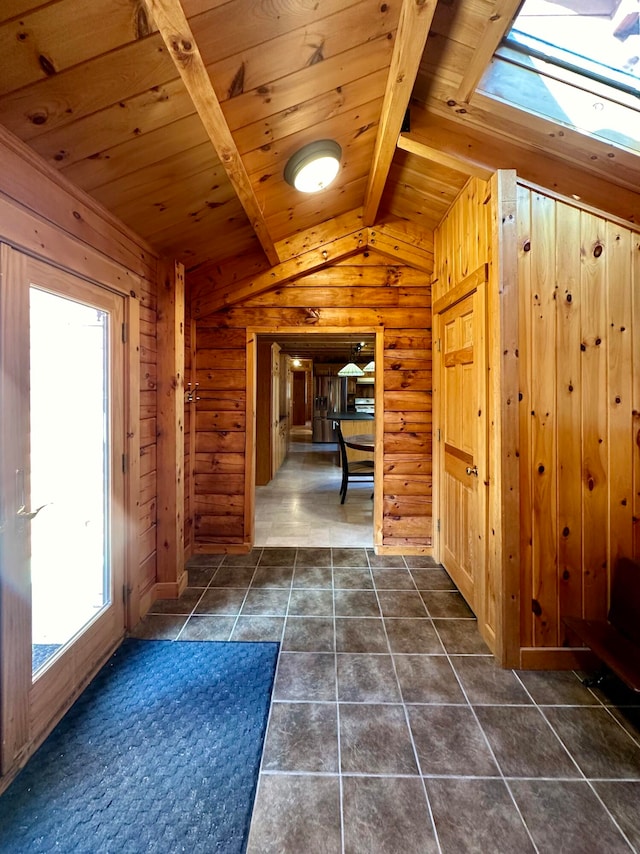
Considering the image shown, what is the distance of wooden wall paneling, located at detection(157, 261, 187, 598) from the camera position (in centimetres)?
251

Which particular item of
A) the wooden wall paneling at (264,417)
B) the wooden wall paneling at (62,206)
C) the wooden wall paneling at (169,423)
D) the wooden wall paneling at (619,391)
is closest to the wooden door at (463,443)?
the wooden wall paneling at (619,391)

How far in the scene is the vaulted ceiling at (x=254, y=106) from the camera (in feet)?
3.84

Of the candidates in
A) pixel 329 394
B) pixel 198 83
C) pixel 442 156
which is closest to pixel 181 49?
pixel 198 83

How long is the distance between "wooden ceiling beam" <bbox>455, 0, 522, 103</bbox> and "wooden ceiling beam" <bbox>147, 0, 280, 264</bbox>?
108 centimetres

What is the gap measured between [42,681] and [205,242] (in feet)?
8.44

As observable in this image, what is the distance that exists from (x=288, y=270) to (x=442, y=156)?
4.77 ft

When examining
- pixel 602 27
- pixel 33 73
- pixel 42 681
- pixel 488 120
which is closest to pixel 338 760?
pixel 42 681

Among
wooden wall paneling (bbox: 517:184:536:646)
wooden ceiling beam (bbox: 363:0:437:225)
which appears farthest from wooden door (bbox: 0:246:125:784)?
wooden wall paneling (bbox: 517:184:536:646)

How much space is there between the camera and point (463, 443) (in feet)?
8.23

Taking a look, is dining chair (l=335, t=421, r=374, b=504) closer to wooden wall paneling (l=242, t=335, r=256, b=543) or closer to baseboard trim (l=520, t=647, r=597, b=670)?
wooden wall paneling (l=242, t=335, r=256, b=543)

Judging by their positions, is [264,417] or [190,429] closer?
[190,429]

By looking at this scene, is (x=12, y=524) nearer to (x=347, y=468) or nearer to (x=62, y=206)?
(x=62, y=206)

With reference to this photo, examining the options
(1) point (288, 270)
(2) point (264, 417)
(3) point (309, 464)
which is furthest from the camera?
(3) point (309, 464)

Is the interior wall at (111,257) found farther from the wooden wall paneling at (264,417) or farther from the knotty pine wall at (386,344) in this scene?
the wooden wall paneling at (264,417)
